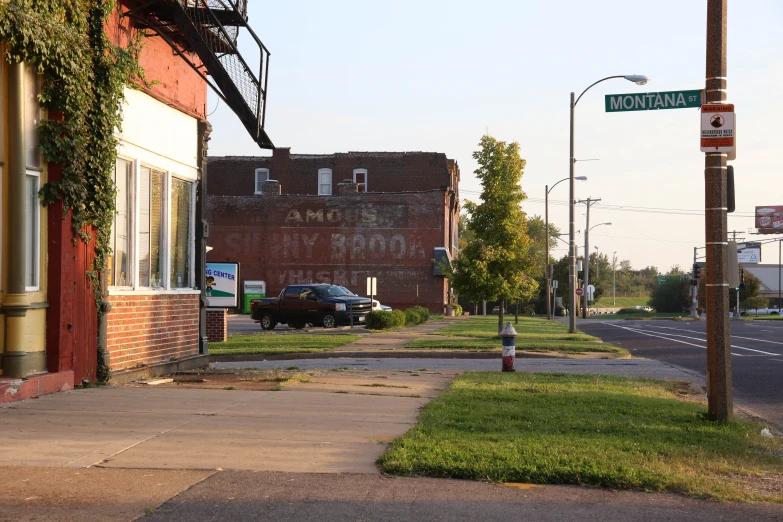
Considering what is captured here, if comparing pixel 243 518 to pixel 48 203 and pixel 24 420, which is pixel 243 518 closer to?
pixel 24 420

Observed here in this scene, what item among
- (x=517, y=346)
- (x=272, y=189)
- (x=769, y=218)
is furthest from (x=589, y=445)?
(x=769, y=218)

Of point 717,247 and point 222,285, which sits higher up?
point 717,247

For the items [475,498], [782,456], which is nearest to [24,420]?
[475,498]

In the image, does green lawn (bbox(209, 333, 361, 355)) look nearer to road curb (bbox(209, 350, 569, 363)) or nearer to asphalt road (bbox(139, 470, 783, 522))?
road curb (bbox(209, 350, 569, 363))

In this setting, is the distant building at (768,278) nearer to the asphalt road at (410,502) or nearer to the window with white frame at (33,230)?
the window with white frame at (33,230)

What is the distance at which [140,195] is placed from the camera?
13.9m

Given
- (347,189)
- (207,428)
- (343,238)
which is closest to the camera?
(207,428)

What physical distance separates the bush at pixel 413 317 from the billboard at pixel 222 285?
466 inches

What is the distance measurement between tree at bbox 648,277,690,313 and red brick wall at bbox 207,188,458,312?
2029 inches

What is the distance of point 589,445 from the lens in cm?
821

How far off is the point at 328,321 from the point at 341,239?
25540 mm

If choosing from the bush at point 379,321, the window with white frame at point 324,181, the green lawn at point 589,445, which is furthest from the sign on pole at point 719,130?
the window with white frame at point 324,181

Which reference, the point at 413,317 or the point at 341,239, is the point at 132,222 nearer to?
the point at 413,317

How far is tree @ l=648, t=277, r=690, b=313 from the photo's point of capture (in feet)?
346
